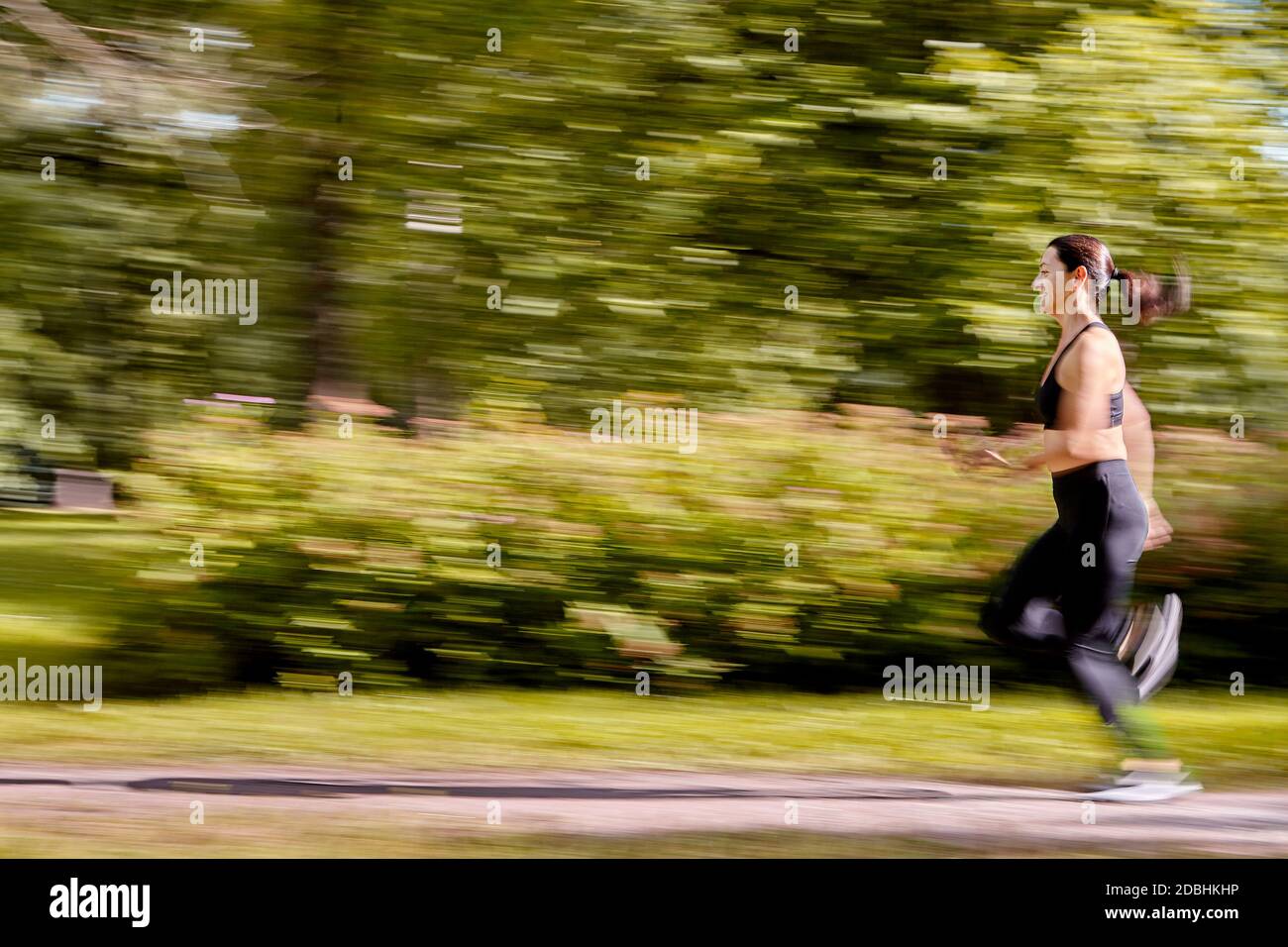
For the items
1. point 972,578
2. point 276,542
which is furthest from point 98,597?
point 972,578

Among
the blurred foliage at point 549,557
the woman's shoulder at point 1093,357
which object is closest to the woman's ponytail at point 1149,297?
the woman's shoulder at point 1093,357

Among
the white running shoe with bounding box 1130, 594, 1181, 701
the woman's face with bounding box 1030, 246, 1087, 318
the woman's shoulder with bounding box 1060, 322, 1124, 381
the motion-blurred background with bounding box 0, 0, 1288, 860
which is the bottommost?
the white running shoe with bounding box 1130, 594, 1181, 701

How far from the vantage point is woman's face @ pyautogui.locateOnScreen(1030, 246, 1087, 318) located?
16.0 feet

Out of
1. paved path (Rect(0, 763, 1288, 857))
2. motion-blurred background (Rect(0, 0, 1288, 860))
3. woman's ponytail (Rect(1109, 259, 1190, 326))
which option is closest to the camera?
paved path (Rect(0, 763, 1288, 857))

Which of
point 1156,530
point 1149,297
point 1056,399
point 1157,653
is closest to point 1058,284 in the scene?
point 1056,399

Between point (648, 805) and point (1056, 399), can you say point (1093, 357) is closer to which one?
point (1056, 399)

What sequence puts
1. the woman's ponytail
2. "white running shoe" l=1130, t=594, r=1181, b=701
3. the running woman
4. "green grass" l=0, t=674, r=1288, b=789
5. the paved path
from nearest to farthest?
1. the paved path
2. the running woman
3. "white running shoe" l=1130, t=594, r=1181, b=701
4. the woman's ponytail
5. "green grass" l=0, t=674, r=1288, b=789

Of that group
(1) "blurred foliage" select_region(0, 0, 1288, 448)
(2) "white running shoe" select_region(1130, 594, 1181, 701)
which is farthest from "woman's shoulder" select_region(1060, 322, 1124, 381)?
(1) "blurred foliage" select_region(0, 0, 1288, 448)

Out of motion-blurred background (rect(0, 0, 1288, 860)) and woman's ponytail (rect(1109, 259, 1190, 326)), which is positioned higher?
motion-blurred background (rect(0, 0, 1288, 860))

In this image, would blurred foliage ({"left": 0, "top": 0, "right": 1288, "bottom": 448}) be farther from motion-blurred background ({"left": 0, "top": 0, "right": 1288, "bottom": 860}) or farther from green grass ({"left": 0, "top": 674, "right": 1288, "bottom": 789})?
green grass ({"left": 0, "top": 674, "right": 1288, "bottom": 789})

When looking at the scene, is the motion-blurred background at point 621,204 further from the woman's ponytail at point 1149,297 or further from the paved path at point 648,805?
the paved path at point 648,805

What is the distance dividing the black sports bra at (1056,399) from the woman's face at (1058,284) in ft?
0.37

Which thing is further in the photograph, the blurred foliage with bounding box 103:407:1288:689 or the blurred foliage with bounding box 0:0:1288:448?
the blurred foliage with bounding box 0:0:1288:448

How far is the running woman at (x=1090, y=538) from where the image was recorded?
15.7 feet
